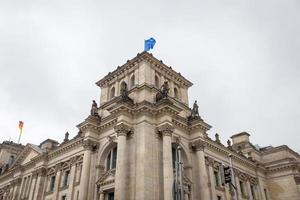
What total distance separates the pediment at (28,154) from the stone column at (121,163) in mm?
20770

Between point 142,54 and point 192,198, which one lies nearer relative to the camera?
point 192,198

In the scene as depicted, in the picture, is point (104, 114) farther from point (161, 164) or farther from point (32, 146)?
point (32, 146)

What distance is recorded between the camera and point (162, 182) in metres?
29.4

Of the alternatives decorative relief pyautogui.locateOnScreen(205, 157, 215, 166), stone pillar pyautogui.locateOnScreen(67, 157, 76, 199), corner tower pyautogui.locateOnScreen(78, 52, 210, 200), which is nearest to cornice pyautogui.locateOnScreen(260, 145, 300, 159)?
decorative relief pyautogui.locateOnScreen(205, 157, 215, 166)

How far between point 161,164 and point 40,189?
2037cm

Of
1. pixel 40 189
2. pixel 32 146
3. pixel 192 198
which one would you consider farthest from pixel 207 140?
pixel 32 146

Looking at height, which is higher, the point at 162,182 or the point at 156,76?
the point at 156,76

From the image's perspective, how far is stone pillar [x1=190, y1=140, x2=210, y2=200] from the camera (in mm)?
32156

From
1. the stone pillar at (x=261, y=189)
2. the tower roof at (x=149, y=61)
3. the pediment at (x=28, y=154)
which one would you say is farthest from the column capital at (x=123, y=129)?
the stone pillar at (x=261, y=189)

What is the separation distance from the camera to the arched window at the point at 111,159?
33.0 m

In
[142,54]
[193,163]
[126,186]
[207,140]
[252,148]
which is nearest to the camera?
[126,186]

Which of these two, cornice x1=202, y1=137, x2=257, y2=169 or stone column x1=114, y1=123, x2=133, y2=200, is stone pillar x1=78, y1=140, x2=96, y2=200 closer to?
stone column x1=114, y1=123, x2=133, y2=200

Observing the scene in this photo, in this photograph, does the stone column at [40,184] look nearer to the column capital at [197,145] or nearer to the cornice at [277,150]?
the column capital at [197,145]

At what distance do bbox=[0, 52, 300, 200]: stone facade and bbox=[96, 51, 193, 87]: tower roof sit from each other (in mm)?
126
